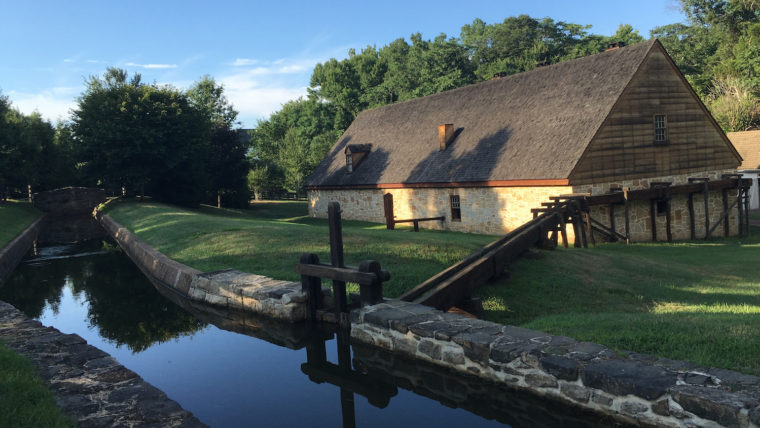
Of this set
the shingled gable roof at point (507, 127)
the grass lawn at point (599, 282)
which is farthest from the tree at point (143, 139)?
the grass lawn at point (599, 282)

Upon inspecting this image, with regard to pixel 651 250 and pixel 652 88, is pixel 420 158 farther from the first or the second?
pixel 651 250

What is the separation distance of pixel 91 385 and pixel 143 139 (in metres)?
36.6

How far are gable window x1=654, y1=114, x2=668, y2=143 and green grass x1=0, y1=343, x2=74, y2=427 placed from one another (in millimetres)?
23896

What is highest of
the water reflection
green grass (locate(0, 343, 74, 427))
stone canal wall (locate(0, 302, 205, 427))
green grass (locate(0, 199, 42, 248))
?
green grass (locate(0, 199, 42, 248))

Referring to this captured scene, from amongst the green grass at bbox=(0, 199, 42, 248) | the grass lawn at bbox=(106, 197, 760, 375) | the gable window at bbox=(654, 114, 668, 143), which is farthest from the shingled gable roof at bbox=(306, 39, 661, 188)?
the green grass at bbox=(0, 199, 42, 248)

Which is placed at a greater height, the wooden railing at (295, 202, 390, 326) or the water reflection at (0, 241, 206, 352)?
the wooden railing at (295, 202, 390, 326)

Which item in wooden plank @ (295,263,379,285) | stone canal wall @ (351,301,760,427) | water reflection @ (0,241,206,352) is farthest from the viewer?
water reflection @ (0,241,206,352)

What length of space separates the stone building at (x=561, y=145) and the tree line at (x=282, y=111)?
671cm

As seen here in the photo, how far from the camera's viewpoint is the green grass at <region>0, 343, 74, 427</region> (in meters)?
→ 5.16

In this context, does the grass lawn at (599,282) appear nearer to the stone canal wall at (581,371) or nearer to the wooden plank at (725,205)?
the stone canal wall at (581,371)

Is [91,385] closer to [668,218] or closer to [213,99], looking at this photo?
[668,218]

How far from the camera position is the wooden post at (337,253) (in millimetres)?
9961

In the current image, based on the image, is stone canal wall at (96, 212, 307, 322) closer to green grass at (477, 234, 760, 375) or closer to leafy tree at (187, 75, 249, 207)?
green grass at (477, 234, 760, 375)

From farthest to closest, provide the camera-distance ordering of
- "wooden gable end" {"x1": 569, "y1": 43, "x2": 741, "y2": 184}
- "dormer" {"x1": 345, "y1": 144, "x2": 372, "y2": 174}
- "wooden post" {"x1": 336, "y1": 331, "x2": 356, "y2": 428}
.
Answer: "dormer" {"x1": 345, "y1": 144, "x2": 372, "y2": 174}, "wooden gable end" {"x1": 569, "y1": 43, "x2": 741, "y2": 184}, "wooden post" {"x1": 336, "y1": 331, "x2": 356, "y2": 428}
